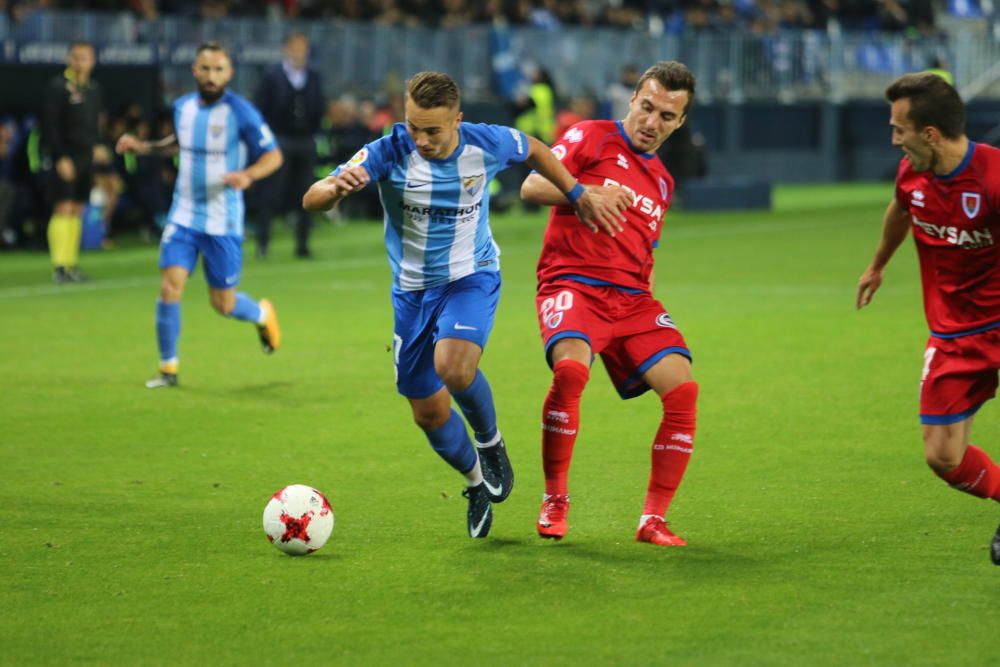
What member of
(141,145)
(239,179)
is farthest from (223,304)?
(141,145)

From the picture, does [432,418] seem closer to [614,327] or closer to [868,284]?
[614,327]

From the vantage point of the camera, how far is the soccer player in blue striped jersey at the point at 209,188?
34.1 feet

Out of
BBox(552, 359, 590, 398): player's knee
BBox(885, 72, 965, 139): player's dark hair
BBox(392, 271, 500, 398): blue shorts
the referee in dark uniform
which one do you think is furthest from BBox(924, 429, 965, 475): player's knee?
the referee in dark uniform

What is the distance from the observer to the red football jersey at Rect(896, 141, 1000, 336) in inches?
223

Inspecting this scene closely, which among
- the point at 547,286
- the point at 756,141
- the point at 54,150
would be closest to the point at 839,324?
the point at 547,286

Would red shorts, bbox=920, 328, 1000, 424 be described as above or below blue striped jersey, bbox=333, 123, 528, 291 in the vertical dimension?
below

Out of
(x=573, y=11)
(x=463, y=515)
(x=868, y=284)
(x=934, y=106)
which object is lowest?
(x=463, y=515)

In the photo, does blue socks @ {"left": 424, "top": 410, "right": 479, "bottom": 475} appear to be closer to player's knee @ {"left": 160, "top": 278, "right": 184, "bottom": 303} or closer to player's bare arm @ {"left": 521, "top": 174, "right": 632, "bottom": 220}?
player's bare arm @ {"left": 521, "top": 174, "right": 632, "bottom": 220}

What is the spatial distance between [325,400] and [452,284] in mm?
3542

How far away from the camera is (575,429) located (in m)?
6.28

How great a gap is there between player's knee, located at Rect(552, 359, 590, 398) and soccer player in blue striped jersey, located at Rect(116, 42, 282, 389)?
182 inches

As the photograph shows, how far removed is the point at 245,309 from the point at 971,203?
629cm

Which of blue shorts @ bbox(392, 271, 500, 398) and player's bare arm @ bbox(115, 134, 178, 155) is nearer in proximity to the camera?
blue shorts @ bbox(392, 271, 500, 398)

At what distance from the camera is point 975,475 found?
19.1ft
